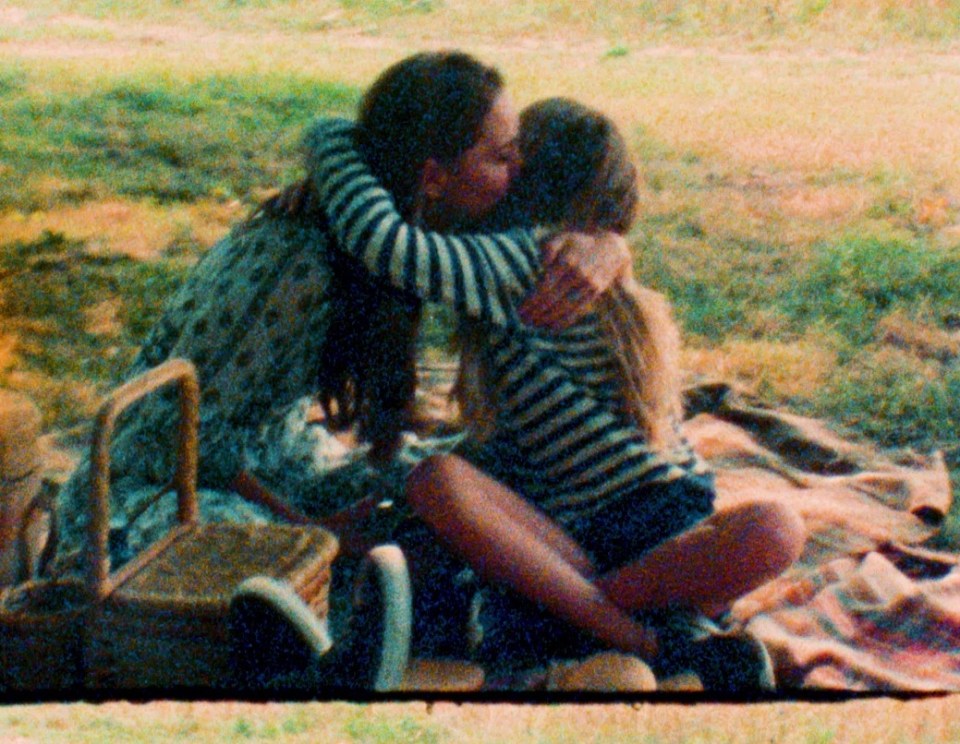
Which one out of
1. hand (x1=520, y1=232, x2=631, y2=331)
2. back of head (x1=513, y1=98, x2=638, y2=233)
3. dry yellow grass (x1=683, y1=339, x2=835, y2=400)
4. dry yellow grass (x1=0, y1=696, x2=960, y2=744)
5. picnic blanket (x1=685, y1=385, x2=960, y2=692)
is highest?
back of head (x1=513, y1=98, x2=638, y2=233)

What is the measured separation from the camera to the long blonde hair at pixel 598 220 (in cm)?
230

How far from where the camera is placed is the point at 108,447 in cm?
222

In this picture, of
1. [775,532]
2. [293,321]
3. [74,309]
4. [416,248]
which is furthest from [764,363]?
[74,309]

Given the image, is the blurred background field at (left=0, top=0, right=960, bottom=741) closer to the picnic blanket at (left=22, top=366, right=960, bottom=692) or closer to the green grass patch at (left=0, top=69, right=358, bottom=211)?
the green grass patch at (left=0, top=69, right=358, bottom=211)

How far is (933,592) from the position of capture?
2641 mm

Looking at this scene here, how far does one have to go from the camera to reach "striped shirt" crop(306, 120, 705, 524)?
2.21m

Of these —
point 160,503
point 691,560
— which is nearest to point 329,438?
point 160,503

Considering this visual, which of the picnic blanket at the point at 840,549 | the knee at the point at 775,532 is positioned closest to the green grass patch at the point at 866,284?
the picnic blanket at the point at 840,549

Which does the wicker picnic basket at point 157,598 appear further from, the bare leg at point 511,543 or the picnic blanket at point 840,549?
the picnic blanket at point 840,549

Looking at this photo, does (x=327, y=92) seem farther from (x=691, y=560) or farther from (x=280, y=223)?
(x=691, y=560)

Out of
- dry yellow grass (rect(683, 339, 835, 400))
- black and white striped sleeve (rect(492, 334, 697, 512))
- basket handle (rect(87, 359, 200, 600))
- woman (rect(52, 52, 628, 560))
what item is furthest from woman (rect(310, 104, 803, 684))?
basket handle (rect(87, 359, 200, 600))

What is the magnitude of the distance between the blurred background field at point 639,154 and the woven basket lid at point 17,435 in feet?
0.12

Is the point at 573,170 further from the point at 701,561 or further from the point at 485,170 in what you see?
the point at 701,561

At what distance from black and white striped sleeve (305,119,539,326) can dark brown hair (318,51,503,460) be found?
0.03 m
